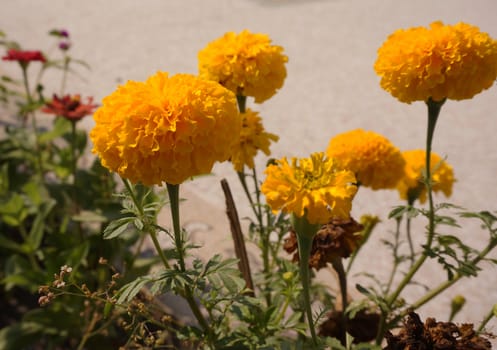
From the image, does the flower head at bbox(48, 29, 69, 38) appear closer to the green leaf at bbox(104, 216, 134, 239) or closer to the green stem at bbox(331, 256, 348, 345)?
the green leaf at bbox(104, 216, 134, 239)

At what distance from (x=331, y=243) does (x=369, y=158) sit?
234mm

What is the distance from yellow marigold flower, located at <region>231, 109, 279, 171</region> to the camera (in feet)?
3.09

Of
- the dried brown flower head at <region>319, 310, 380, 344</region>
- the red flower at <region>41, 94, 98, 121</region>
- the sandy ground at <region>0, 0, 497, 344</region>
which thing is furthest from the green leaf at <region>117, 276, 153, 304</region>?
the red flower at <region>41, 94, 98, 121</region>

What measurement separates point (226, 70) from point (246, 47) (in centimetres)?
7

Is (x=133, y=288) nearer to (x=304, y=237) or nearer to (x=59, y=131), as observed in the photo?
(x=304, y=237)

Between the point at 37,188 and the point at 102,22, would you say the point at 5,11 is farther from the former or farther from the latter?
the point at 37,188

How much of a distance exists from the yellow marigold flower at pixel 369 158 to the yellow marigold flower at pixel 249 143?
155 millimetres

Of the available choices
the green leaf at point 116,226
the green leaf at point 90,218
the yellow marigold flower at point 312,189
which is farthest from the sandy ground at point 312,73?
the yellow marigold flower at point 312,189

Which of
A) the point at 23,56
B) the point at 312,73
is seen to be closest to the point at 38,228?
the point at 23,56

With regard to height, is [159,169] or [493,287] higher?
[159,169]

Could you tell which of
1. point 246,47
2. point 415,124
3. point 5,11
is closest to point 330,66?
point 415,124

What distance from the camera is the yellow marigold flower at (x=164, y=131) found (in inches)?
24.4

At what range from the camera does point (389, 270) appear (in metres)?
1.69

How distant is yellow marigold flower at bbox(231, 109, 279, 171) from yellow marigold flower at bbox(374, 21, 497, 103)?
28 cm
